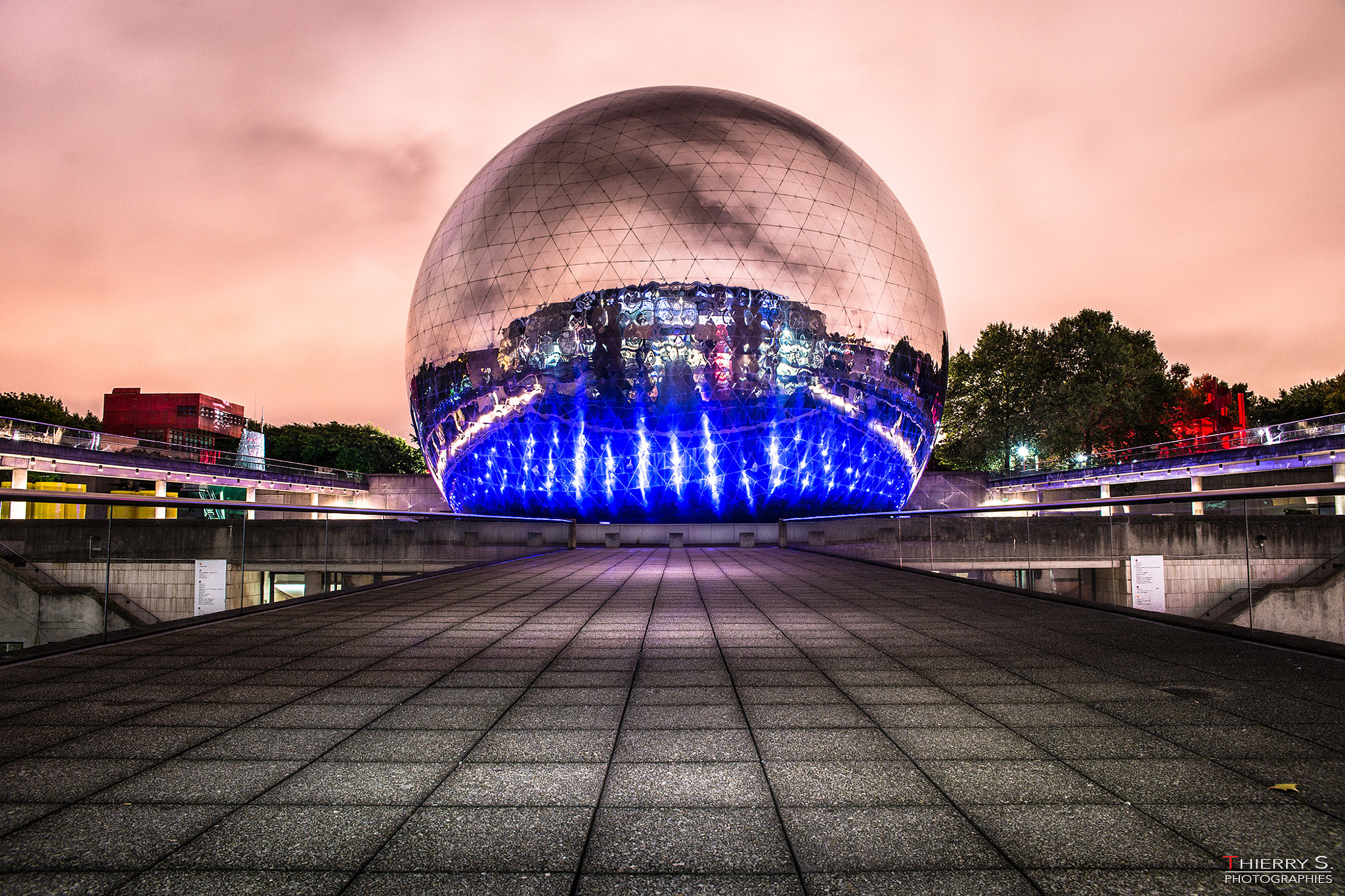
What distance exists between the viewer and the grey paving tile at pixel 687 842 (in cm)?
A: 224

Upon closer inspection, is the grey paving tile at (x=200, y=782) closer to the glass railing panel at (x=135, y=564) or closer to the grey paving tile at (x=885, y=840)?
the grey paving tile at (x=885, y=840)

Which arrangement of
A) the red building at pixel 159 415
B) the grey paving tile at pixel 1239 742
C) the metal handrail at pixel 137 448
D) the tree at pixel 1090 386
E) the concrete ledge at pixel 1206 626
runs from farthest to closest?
the red building at pixel 159 415, the tree at pixel 1090 386, the metal handrail at pixel 137 448, the concrete ledge at pixel 1206 626, the grey paving tile at pixel 1239 742

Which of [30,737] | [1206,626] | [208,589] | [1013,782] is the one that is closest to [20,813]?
[30,737]

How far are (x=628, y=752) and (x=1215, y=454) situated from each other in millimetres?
42256

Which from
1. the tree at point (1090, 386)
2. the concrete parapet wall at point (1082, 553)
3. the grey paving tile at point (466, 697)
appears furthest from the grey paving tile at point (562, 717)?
the tree at point (1090, 386)

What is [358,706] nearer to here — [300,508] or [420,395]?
[300,508]

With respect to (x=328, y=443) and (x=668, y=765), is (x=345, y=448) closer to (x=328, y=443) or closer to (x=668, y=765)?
(x=328, y=443)

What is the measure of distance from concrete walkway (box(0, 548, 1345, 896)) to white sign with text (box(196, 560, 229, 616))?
3.56 meters

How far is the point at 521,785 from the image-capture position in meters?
2.88

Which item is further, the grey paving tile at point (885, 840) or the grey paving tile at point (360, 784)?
the grey paving tile at point (360, 784)

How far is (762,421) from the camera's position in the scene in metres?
22.2

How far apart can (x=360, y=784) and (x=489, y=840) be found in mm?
809

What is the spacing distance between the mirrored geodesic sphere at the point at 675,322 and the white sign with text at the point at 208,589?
43.4ft

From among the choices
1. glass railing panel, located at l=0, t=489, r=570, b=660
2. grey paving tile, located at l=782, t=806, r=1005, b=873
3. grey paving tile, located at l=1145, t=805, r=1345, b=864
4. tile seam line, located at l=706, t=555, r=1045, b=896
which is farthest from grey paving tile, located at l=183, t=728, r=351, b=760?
grey paving tile, located at l=1145, t=805, r=1345, b=864
